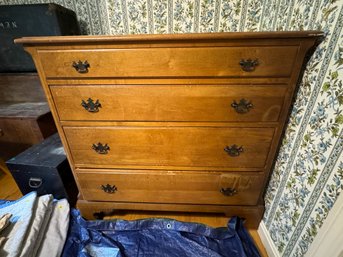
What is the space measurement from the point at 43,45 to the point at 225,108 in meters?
0.83

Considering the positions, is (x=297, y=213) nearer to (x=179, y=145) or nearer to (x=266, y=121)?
(x=266, y=121)

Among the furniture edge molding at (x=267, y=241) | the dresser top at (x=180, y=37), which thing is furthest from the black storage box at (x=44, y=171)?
the furniture edge molding at (x=267, y=241)

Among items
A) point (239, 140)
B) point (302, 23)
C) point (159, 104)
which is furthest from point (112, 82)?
point (302, 23)

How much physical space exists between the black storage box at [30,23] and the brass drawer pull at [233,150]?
1.28 metres

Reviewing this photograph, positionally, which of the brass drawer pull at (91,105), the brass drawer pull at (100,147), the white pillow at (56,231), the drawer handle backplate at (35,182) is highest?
the brass drawer pull at (91,105)

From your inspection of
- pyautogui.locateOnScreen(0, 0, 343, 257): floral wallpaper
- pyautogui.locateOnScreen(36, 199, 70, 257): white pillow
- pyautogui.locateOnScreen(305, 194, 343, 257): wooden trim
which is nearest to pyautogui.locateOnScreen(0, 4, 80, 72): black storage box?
pyautogui.locateOnScreen(0, 0, 343, 257): floral wallpaper

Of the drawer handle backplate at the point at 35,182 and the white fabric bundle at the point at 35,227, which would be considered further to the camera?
the drawer handle backplate at the point at 35,182

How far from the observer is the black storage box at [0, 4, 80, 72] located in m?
1.14

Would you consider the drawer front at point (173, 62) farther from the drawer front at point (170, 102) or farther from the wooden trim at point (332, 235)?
the wooden trim at point (332, 235)

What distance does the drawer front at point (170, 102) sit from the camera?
801 millimetres

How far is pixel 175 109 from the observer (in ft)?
2.79

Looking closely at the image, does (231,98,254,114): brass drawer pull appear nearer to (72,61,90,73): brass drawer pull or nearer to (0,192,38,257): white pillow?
(72,61,90,73): brass drawer pull

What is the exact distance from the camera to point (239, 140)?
2.97 ft

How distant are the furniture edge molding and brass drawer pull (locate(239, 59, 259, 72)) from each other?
983 millimetres
